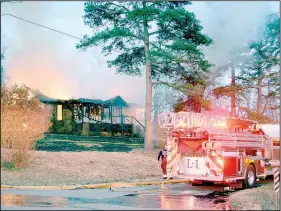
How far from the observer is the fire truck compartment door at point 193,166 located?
13.8m

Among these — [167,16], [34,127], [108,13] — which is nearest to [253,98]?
[167,16]

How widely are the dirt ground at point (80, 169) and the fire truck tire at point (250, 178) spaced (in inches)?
143

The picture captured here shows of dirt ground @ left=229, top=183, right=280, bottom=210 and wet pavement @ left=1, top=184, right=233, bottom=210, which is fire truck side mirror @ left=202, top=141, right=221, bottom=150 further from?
dirt ground @ left=229, top=183, right=280, bottom=210

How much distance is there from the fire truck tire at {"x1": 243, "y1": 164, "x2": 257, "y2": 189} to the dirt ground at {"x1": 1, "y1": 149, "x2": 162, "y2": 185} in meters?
3.63

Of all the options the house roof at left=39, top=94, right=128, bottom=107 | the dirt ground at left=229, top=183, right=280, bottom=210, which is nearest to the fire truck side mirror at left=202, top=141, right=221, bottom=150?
the dirt ground at left=229, top=183, right=280, bottom=210

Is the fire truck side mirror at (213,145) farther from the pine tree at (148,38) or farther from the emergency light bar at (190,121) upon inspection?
the pine tree at (148,38)

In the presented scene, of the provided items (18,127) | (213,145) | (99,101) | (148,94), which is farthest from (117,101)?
(213,145)

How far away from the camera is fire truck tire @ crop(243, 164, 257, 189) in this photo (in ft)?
47.5

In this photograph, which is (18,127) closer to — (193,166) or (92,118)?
(193,166)

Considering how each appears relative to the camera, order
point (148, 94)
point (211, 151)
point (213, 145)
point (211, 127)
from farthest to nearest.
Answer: point (148, 94), point (211, 127), point (211, 151), point (213, 145)

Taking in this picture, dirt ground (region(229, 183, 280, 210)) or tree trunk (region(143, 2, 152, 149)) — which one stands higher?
tree trunk (region(143, 2, 152, 149))

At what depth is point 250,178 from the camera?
14.8 metres

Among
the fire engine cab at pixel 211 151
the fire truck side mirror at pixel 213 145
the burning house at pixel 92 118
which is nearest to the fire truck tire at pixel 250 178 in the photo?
the fire engine cab at pixel 211 151

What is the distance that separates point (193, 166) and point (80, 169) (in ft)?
13.4
